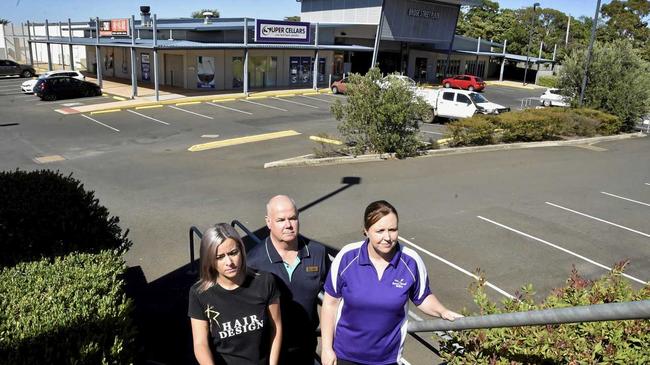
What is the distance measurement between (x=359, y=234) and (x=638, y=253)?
18.2 ft

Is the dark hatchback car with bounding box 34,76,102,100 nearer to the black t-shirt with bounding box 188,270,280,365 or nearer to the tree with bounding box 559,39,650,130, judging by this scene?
the tree with bounding box 559,39,650,130

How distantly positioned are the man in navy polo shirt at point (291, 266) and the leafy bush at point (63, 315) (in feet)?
3.40

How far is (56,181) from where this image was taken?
627 cm

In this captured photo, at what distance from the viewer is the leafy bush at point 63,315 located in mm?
3084

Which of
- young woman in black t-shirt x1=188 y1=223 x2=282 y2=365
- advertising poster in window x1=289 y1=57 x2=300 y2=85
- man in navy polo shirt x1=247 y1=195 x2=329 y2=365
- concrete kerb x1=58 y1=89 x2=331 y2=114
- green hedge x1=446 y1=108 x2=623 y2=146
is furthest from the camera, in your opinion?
advertising poster in window x1=289 y1=57 x2=300 y2=85

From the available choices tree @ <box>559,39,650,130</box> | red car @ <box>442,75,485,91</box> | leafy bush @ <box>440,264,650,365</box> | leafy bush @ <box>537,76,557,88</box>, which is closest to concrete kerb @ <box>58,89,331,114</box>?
red car @ <box>442,75,485,91</box>

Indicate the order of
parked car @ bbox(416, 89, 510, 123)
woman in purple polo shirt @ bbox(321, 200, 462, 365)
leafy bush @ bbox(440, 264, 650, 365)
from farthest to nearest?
parked car @ bbox(416, 89, 510, 123), woman in purple polo shirt @ bbox(321, 200, 462, 365), leafy bush @ bbox(440, 264, 650, 365)

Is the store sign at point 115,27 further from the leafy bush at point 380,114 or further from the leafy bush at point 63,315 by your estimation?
the leafy bush at point 63,315

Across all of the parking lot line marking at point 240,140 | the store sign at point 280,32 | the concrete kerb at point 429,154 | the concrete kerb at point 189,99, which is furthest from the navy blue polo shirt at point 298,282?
the store sign at point 280,32

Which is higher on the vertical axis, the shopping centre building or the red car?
the shopping centre building

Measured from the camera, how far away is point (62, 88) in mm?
30844

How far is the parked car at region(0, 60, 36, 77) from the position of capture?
42031 mm

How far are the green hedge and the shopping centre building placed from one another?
691 inches

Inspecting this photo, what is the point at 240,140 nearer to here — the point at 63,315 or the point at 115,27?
the point at 63,315
